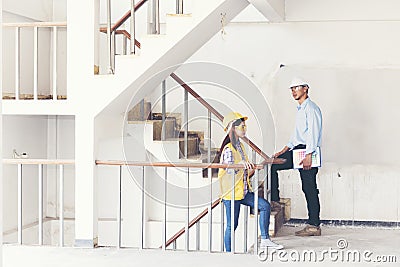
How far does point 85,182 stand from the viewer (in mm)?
7082

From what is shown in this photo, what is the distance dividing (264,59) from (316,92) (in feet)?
2.49

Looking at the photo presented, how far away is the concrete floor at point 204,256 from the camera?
642cm

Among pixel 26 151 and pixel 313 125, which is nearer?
pixel 313 125

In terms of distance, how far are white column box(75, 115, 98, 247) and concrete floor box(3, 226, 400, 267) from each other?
0.18 m

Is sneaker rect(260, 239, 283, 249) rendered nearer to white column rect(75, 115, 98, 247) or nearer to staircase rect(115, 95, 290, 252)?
staircase rect(115, 95, 290, 252)

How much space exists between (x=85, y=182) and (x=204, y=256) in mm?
1333

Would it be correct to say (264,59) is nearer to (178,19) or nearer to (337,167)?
(337,167)

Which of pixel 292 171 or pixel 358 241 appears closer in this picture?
pixel 358 241

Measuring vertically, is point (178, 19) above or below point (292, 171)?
above

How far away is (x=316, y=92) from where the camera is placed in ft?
30.6

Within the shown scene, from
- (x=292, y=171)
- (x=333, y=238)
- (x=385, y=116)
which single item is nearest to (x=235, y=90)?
(x=292, y=171)

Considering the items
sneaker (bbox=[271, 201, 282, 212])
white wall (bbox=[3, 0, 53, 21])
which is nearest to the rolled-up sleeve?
sneaker (bbox=[271, 201, 282, 212])

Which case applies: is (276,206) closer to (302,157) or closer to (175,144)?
(302,157)

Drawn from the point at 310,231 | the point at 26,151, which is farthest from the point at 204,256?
the point at 26,151
